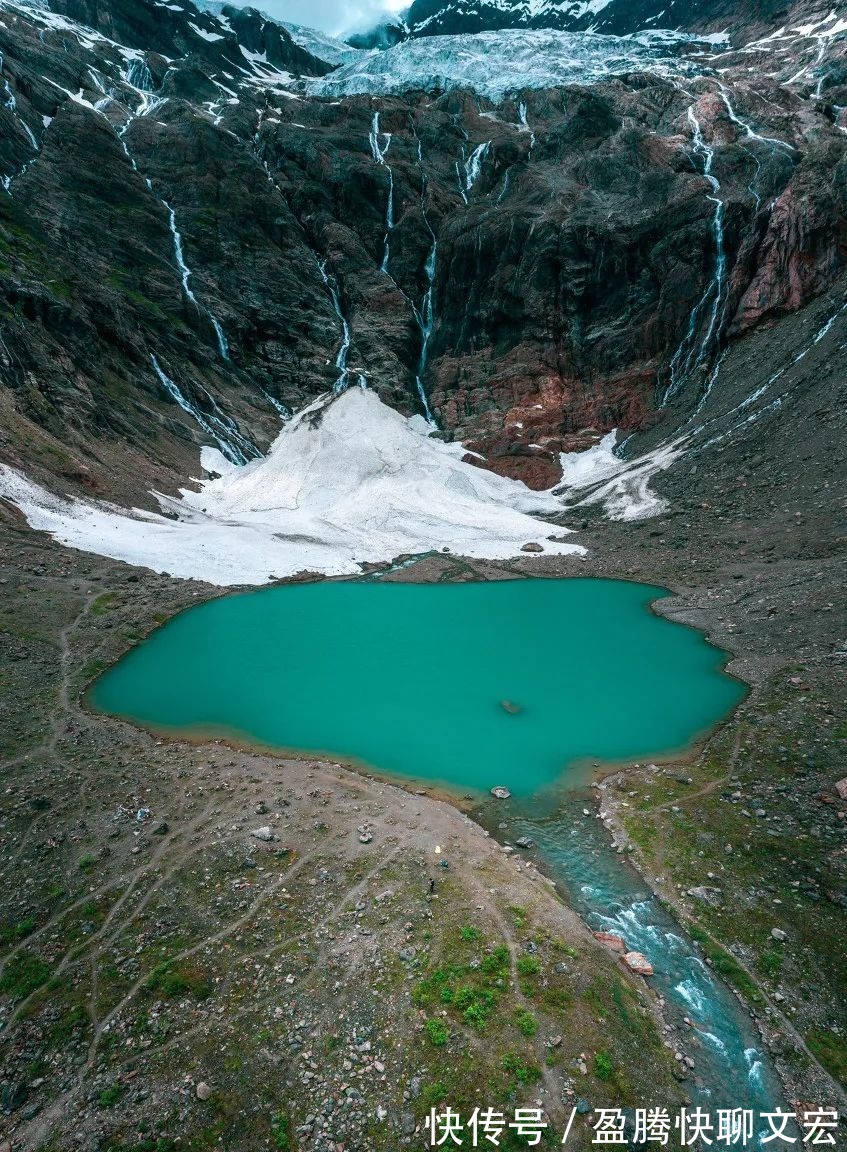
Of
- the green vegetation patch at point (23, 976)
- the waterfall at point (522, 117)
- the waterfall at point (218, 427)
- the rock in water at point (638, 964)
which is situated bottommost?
the rock in water at point (638, 964)

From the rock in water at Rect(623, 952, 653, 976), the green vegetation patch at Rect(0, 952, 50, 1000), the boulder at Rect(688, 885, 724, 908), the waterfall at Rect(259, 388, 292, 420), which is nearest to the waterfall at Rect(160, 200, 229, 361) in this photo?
the waterfall at Rect(259, 388, 292, 420)

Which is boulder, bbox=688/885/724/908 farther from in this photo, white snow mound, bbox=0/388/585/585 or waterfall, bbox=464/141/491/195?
waterfall, bbox=464/141/491/195

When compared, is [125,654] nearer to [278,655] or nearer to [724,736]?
[278,655]

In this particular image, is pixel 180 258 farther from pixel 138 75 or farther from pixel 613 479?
pixel 138 75

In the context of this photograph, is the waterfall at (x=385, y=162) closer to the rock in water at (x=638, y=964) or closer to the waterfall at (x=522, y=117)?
the waterfall at (x=522, y=117)

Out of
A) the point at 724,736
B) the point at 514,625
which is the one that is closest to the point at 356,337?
the point at 514,625

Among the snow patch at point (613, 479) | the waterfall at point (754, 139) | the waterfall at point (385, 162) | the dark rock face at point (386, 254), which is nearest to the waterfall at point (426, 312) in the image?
the dark rock face at point (386, 254)
